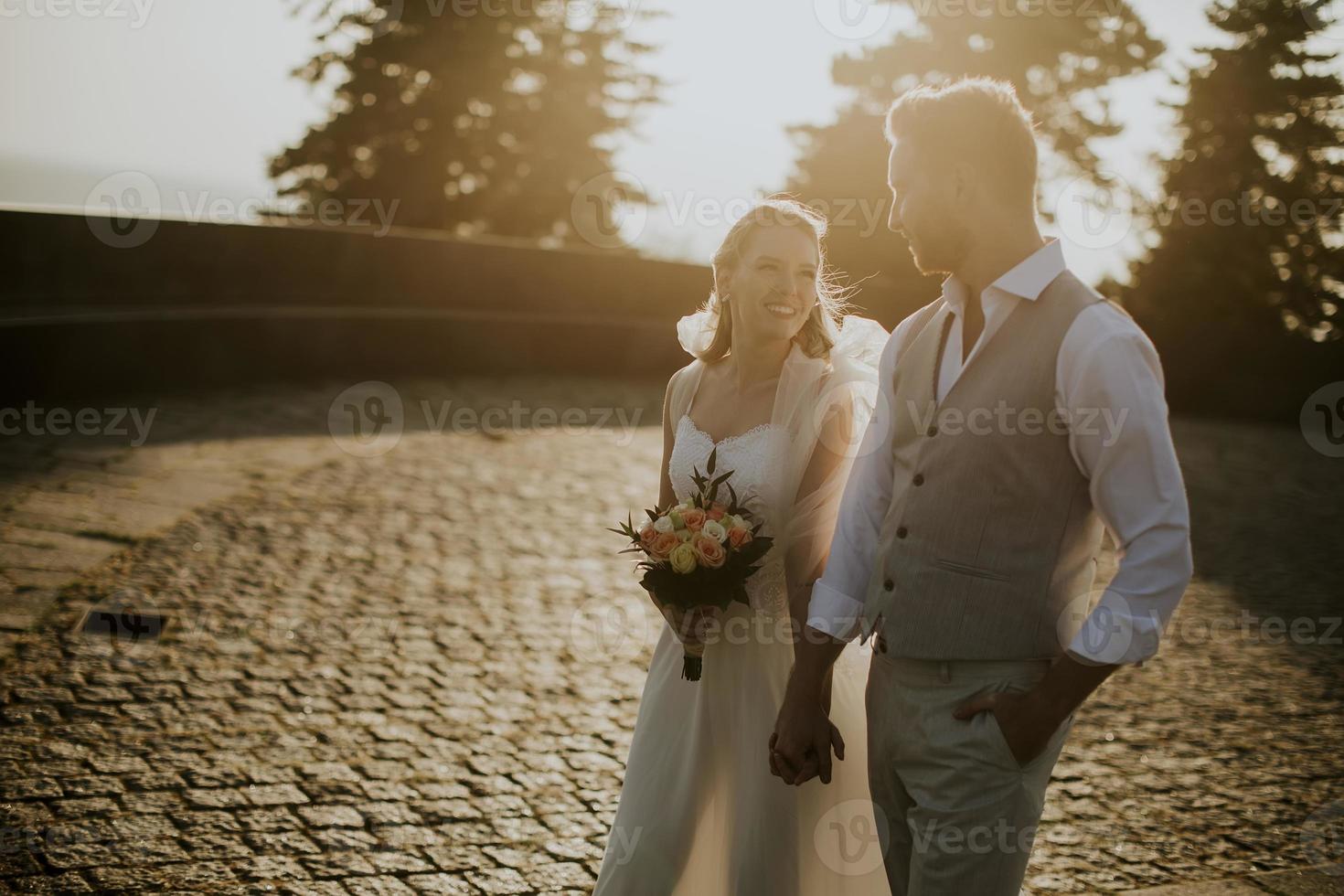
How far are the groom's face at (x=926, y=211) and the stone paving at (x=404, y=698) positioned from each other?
2628 millimetres

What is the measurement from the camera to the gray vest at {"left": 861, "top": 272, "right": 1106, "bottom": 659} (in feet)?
7.85

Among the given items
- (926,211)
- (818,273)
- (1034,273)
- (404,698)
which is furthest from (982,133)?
(404,698)

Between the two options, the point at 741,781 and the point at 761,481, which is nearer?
the point at 741,781

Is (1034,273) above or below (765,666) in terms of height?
above

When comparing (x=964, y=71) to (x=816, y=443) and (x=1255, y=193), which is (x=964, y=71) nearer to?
(x=1255, y=193)

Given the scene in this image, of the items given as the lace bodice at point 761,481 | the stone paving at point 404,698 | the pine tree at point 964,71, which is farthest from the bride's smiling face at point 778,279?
the pine tree at point 964,71

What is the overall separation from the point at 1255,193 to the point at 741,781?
91.9 feet

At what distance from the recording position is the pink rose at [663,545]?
127 inches

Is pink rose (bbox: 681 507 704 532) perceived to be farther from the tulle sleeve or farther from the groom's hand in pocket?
the groom's hand in pocket

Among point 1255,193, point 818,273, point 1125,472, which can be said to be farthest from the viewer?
point 1255,193

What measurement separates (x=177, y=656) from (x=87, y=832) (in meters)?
1.80

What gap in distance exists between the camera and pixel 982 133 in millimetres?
2459

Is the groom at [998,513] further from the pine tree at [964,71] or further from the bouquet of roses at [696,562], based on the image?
the pine tree at [964,71]

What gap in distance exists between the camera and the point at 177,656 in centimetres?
573
